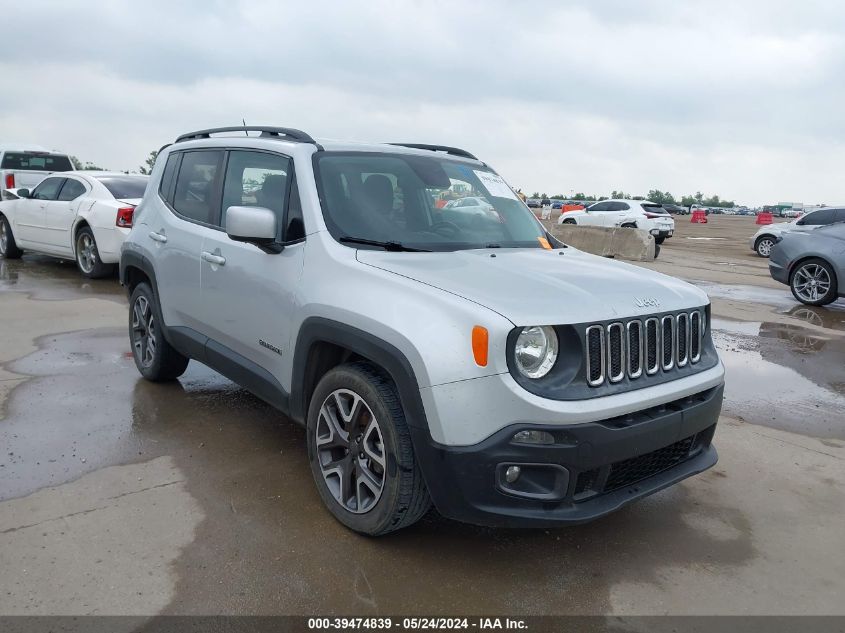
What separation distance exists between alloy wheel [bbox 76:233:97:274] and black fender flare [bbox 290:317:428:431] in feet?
26.0

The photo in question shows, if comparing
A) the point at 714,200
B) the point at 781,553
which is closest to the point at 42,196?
the point at 781,553

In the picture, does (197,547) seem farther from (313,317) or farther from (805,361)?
(805,361)

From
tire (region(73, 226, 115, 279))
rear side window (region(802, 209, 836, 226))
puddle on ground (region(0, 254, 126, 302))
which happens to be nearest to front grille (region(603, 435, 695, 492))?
puddle on ground (region(0, 254, 126, 302))

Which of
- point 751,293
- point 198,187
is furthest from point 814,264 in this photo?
point 198,187

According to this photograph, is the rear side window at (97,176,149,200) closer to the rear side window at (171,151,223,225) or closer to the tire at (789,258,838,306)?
the rear side window at (171,151,223,225)

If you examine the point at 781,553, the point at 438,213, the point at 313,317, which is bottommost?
the point at 781,553

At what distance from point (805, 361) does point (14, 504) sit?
715 centimetres

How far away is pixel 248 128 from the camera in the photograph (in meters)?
4.49

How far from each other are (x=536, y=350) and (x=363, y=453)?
969 mm

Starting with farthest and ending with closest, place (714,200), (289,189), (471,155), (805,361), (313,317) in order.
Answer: (714,200)
(805,361)
(471,155)
(289,189)
(313,317)

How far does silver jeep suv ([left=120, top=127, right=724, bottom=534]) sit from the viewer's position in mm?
2734

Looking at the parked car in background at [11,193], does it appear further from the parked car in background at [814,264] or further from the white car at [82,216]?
the parked car in background at [814,264]

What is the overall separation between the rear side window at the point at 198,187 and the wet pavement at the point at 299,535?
1.41 m

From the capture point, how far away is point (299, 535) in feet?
10.7
